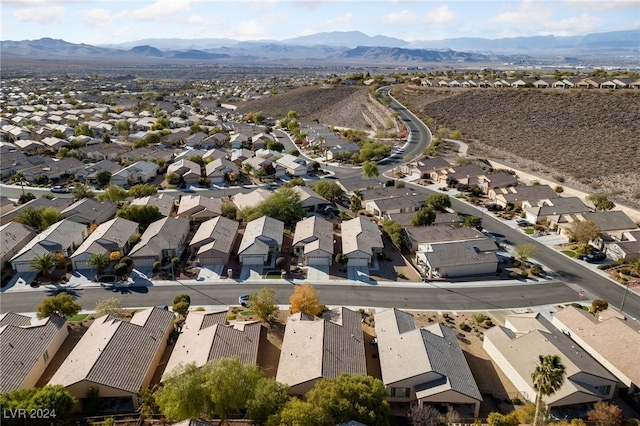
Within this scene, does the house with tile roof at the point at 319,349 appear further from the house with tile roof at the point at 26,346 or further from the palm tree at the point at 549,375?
the house with tile roof at the point at 26,346

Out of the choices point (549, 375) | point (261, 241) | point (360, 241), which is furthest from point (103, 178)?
point (549, 375)

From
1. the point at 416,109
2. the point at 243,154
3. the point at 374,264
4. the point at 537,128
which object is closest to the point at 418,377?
the point at 374,264

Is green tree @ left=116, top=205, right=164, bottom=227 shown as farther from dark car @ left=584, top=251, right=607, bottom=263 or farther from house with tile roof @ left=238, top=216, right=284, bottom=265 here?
dark car @ left=584, top=251, right=607, bottom=263

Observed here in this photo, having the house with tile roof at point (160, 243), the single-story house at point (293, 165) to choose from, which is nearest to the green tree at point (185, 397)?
the house with tile roof at point (160, 243)

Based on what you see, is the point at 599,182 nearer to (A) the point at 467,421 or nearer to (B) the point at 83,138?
(A) the point at 467,421

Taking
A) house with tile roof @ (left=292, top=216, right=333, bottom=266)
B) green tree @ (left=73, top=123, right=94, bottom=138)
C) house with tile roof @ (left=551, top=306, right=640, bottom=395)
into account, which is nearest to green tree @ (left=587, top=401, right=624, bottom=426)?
house with tile roof @ (left=551, top=306, right=640, bottom=395)

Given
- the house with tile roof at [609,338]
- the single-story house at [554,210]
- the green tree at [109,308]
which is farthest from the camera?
the single-story house at [554,210]
